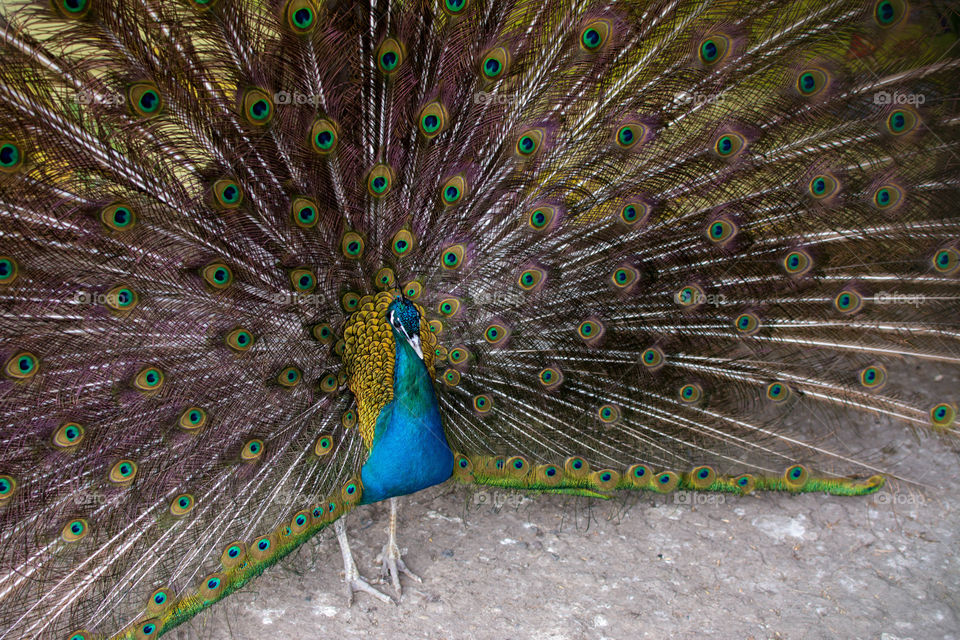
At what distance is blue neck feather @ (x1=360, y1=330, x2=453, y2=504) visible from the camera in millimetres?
2760

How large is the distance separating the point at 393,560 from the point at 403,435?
34.7 inches

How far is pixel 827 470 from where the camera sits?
345cm

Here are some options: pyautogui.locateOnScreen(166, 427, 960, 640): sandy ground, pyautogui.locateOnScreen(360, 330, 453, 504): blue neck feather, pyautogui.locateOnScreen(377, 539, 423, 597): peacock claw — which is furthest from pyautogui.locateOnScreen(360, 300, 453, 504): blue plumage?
pyautogui.locateOnScreen(166, 427, 960, 640): sandy ground

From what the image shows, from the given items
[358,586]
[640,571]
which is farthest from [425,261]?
[640,571]

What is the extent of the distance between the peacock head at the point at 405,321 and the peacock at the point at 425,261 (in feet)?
0.05

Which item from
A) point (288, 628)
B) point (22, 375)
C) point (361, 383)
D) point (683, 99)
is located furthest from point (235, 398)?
point (683, 99)

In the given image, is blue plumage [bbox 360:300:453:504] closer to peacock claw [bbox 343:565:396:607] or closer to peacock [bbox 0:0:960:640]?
peacock [bbox 0:0:960:640]

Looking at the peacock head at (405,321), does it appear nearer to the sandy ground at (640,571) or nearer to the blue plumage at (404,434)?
the blue plumage at (404,434)

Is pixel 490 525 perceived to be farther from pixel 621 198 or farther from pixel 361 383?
pixel 621 198

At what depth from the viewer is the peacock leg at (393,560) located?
10.5 feet

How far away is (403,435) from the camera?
2793mm

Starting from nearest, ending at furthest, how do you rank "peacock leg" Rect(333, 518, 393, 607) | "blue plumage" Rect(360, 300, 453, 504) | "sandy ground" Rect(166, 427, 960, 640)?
"blue plumage" Rect(360, 300, 453, 504)
"sandy ground" Rect(166, 427, 960, 640)
"peacock leg" Rect(333, 518, 393, 607)

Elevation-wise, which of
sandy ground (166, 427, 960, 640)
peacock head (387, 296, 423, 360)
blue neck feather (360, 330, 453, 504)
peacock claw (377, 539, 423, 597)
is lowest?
sandy ground (166, 427, 960, 640)

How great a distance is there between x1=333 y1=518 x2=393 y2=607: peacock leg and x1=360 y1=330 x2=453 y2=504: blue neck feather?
0.38 m
